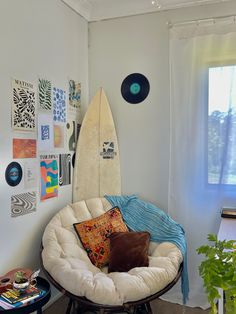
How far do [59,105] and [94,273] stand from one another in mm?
1325

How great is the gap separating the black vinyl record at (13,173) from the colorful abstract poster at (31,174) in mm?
65

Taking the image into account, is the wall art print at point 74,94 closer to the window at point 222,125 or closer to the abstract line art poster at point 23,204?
the abstract line art poster at point 23,204

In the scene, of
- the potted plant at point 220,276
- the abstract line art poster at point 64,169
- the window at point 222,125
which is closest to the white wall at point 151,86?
the window at point 222,125

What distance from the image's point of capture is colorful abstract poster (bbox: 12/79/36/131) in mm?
2104

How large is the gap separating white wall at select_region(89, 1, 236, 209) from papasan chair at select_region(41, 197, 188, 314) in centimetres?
61

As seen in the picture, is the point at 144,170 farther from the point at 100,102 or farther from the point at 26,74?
the point at 26,74

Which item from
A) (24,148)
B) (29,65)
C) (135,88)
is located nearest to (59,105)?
(29,65)

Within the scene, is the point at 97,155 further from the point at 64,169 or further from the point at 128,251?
the point at 128,251

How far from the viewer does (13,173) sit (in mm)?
2098

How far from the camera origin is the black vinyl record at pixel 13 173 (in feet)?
6.73

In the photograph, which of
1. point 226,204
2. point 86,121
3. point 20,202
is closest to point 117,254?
point 20,202

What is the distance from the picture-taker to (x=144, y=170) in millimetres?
2869

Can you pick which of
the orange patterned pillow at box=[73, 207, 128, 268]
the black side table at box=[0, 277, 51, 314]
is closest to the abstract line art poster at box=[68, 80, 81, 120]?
the orange patterned pillow at box=[73, 207, 128, 268]

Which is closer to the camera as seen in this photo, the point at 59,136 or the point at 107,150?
the point at 59,136
